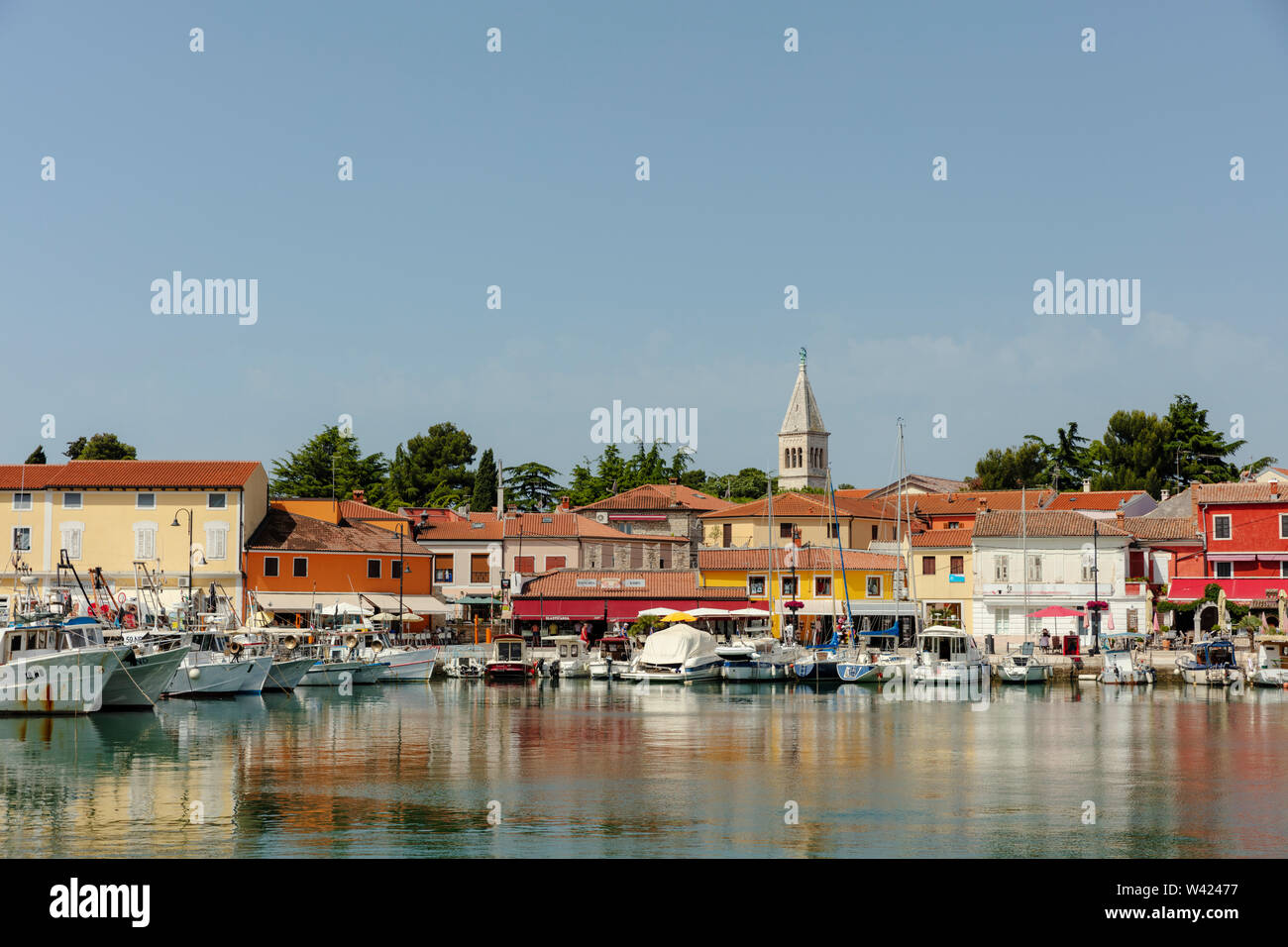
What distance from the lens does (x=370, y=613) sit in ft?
222

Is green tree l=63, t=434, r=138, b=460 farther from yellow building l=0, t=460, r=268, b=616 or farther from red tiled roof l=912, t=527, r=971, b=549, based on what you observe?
red tiled roof l=912, t=527, r=971, b=549

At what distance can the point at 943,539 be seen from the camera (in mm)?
75812

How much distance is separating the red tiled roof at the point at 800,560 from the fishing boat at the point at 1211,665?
17.0m

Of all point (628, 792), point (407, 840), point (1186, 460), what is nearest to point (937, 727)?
point (628, 792)

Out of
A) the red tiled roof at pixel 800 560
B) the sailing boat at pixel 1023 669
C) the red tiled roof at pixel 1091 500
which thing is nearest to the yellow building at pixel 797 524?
the red tiled roof at pixel 800 560

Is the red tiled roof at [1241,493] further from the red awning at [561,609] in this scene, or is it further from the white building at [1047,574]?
the red awning at [561,609]

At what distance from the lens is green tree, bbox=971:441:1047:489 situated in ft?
346

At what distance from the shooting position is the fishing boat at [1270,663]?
56.7 m

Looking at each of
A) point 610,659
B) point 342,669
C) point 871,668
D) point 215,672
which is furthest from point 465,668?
point 871,668

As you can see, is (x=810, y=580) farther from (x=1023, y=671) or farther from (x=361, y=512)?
(x=361, y=512)

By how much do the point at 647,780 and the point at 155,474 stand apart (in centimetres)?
4700

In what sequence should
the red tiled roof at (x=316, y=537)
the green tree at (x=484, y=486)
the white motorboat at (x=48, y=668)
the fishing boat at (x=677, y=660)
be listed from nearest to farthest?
the white motorboat at (x=48, y=668) → the fishing boat at (x=677, y=660) → the red tiled roof at (x=316, y=537) → the green tree at (x=484, y=486)
